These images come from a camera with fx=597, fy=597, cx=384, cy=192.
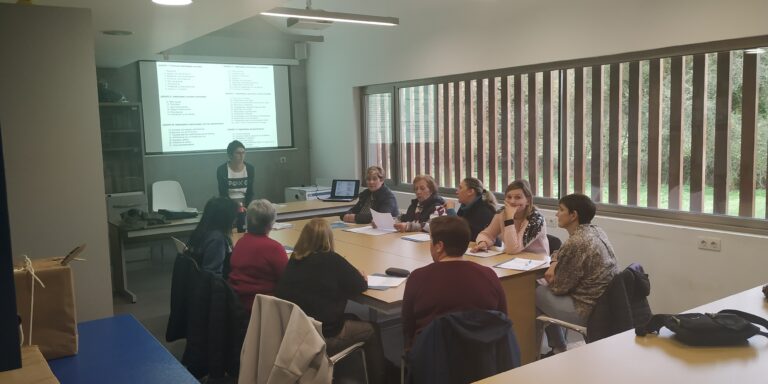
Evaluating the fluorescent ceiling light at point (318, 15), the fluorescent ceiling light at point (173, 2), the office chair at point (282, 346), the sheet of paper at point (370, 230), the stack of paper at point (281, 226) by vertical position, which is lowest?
the office chair at point (282, 346)

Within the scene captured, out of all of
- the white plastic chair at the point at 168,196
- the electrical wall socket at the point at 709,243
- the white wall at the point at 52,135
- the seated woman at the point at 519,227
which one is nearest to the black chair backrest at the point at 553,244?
the seated woman at the point at 519,227

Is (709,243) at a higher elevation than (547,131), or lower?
lower

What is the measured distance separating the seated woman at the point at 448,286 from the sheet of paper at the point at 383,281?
0.47m

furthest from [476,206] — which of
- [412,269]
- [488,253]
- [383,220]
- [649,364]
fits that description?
[649,364]

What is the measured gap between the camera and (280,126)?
27.4 feet

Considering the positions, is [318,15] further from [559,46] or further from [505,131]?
[505,131]

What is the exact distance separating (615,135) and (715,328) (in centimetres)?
320

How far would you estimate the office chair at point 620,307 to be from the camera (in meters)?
2.95

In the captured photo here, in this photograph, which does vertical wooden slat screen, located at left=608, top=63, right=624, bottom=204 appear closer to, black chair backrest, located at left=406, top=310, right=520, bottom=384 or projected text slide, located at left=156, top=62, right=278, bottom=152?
black chair backrest, located at left=406, top=310, right=520, bottom=384

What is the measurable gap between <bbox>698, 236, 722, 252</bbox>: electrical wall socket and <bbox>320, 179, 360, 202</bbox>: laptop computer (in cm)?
367

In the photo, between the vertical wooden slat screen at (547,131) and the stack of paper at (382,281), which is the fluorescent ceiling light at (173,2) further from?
the vertical wooden slat screen at (547,131)

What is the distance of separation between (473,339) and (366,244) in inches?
86.9

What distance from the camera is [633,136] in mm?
4793

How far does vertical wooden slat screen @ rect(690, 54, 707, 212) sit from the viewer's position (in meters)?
4.30
